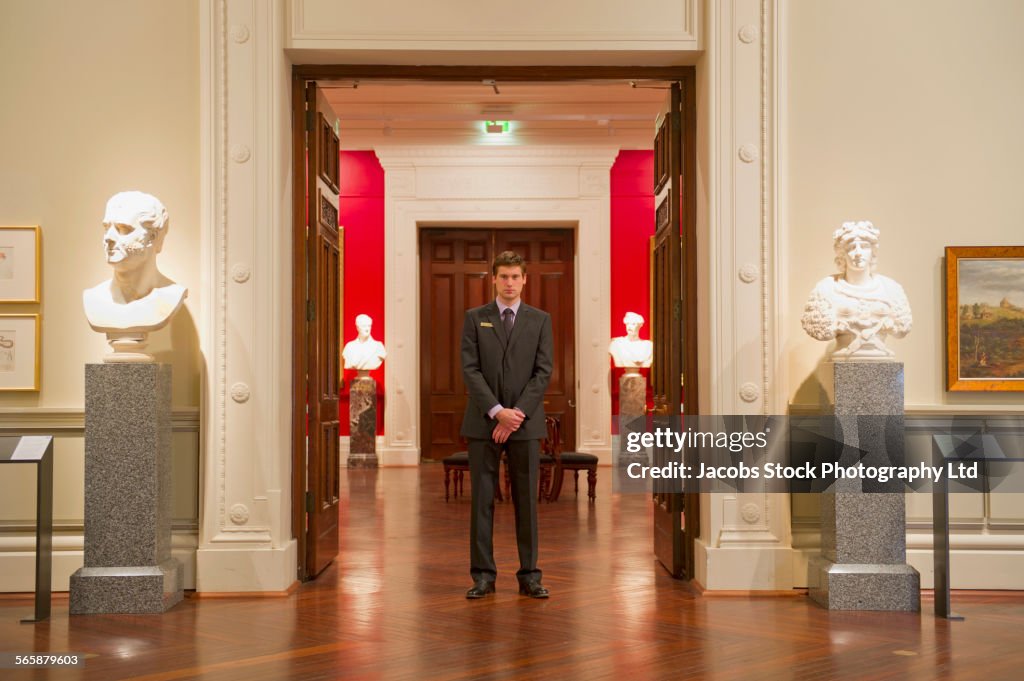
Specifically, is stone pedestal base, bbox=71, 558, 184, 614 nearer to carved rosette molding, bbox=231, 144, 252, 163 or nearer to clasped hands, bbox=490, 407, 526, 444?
clasped hands, bbox=490, 407, 526, 444

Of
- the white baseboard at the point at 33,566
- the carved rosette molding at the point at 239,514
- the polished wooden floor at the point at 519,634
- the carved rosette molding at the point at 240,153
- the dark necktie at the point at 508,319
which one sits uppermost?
the carved rosette molding at the point at 240,153

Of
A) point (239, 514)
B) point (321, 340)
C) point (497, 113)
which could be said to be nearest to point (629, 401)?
point (497, 113)

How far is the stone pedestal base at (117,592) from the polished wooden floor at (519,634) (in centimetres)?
9

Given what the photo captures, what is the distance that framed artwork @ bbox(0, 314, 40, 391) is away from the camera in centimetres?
571

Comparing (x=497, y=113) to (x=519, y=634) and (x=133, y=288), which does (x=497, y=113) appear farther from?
(x=519, y=634)

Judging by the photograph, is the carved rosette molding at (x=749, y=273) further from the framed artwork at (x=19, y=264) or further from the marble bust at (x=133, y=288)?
the framed artwork at (x=19, y=264)

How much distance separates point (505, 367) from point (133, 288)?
2.00 m

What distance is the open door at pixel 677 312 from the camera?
5.96 m

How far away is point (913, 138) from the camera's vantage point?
581 cm

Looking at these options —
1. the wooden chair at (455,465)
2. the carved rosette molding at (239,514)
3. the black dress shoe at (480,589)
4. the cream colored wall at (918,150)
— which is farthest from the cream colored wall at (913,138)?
the wooden chair at (455,465)

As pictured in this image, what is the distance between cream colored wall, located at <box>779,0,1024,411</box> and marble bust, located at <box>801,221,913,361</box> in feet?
1.41

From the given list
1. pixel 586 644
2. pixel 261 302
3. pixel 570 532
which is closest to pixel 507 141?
pixel 570 532

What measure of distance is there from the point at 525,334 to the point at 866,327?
1.79 m

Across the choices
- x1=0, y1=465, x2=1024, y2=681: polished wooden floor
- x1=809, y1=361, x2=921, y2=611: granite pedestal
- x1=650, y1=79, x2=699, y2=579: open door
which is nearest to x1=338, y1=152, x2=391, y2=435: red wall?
x1=0, y1=465, x2=1024, y2=681: polished wooden floor
